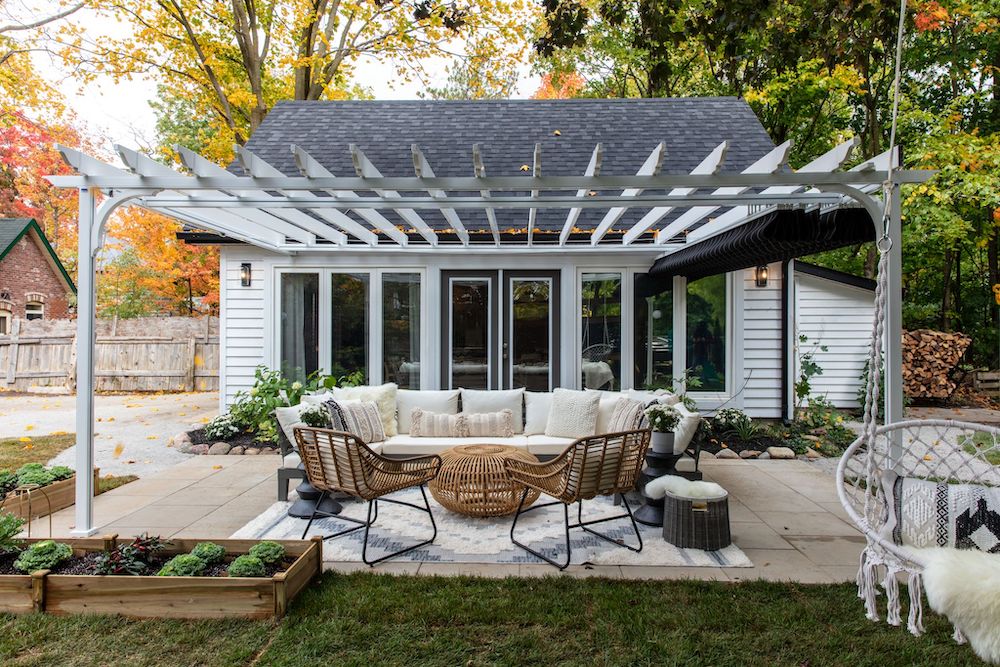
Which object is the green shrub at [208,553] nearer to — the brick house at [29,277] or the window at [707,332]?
the window at [707,332]

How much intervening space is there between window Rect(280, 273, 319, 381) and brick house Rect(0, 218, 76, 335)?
11.3 meters

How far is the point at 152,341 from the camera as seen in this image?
1201 cm

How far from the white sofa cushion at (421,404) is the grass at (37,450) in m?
2.44

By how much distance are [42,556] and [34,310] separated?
17.1 metres

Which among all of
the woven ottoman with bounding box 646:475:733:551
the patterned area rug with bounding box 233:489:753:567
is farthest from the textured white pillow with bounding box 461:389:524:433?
the woven ottoman with bounding box 646:475:733:551

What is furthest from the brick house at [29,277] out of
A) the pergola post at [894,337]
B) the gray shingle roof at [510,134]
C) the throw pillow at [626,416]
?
the pergola post at [894,337]

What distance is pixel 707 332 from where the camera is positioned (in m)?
7.22

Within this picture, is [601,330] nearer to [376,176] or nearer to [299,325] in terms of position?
[299,325]

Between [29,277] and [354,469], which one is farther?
[29,277]

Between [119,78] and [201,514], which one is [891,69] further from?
[119,78]

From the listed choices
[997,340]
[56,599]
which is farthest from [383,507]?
[997,340]

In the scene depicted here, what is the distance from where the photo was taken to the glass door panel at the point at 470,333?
7137mm

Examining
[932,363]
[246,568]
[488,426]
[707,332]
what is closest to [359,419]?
[488,426]

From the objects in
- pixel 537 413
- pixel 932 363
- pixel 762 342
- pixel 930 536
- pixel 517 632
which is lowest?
pixel 517 632
